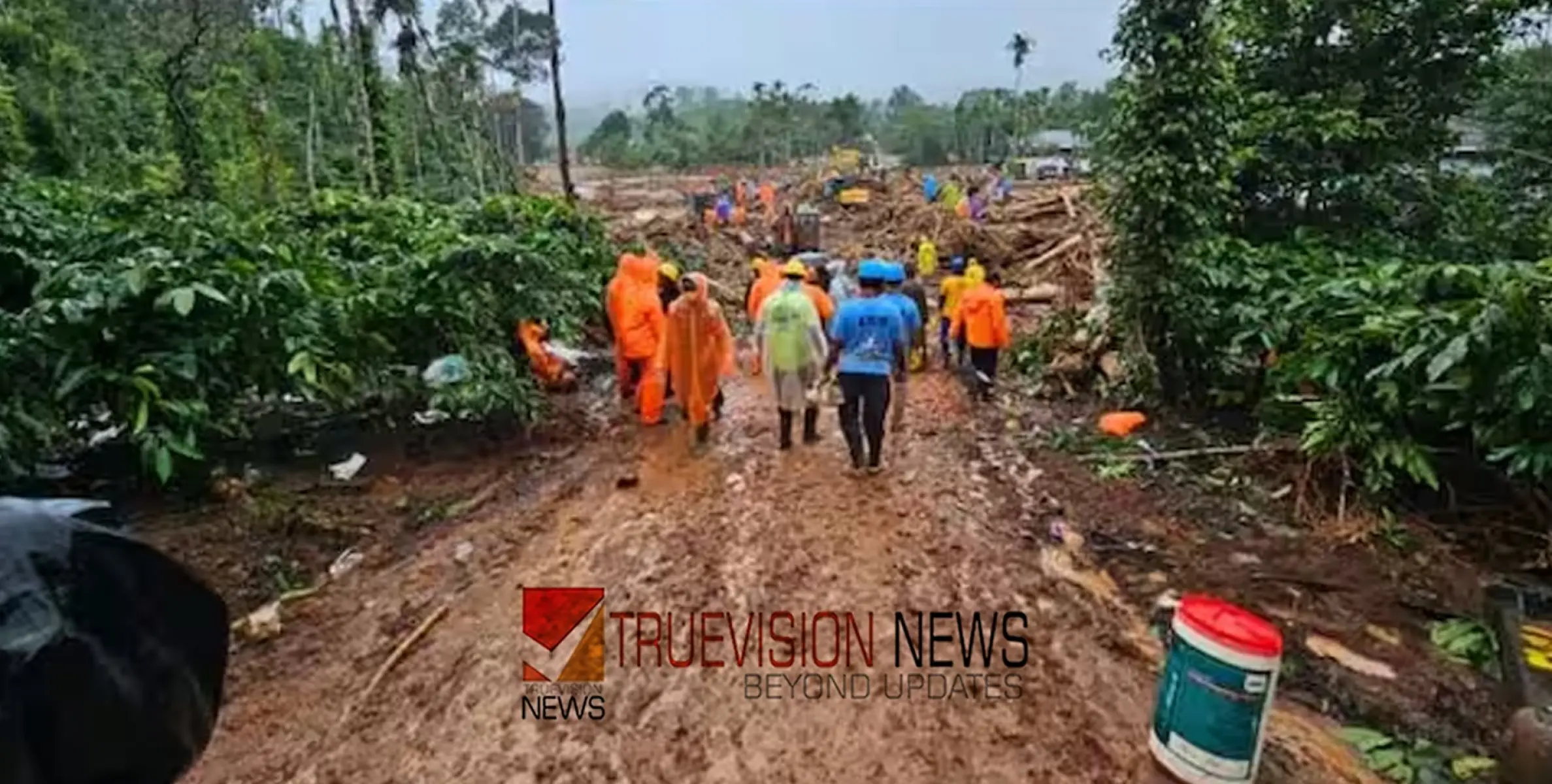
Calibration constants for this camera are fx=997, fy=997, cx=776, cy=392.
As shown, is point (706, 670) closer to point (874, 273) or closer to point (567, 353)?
point (874, 273)

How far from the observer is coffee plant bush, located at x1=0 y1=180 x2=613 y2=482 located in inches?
205

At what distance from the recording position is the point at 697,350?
721 centimetres

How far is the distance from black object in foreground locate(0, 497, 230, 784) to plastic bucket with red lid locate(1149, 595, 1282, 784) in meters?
2.65

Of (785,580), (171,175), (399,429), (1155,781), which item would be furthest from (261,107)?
(1155,781)

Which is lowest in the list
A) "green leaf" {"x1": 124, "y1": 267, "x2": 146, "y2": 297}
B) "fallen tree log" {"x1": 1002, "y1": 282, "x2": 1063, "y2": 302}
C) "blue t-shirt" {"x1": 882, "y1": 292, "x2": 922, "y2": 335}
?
"fallen tree log" {"x1": 1002, "y1": 282, "x2": 1063, "y2": 302}

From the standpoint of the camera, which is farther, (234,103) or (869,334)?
(234,103)

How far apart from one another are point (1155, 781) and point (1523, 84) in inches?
519

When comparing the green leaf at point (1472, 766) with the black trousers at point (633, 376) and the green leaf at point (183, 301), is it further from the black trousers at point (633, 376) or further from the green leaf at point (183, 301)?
the green leaf at point (183, 301)

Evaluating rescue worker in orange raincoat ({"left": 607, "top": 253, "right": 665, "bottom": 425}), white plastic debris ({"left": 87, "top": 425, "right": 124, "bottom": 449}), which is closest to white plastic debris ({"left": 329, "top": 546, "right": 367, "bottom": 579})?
white plastic debris ({"left": 87, "top": 425, "right": 124, "bottom": 449})

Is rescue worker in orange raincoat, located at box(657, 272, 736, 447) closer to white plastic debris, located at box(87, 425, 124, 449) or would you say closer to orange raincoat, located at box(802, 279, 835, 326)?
orange raincoat, located at box(802, 279, 835, 326)

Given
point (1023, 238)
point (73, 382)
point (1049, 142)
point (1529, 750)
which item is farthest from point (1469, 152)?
point (1049, 142)

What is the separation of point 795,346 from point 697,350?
783 mm

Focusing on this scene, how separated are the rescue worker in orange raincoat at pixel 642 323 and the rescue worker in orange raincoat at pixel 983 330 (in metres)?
2.86

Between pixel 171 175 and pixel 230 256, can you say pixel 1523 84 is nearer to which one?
pixel 230 256
